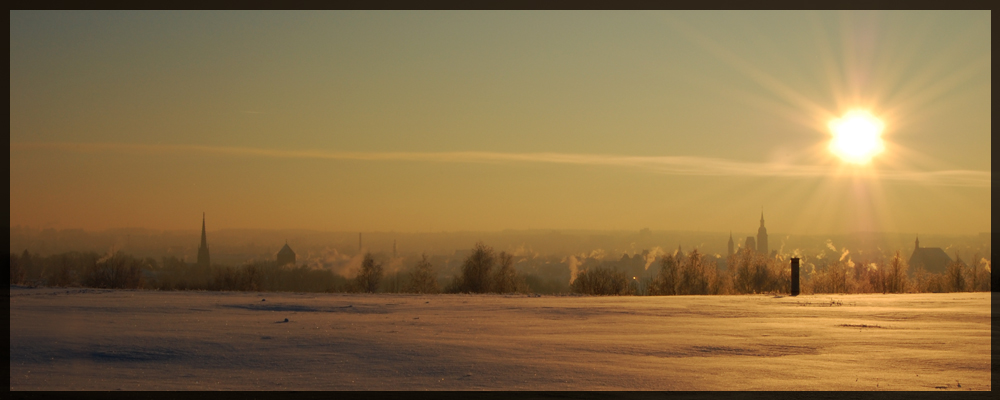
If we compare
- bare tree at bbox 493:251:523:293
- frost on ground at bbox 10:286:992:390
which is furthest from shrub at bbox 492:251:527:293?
frost on ground at bbox 10:286:992:390

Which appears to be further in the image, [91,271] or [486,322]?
[91,271]

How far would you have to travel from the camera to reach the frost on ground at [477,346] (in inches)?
276

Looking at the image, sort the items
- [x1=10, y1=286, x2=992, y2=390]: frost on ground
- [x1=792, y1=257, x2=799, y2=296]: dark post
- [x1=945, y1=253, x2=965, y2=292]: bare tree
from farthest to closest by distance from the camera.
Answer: [x1=945, y1=253, x2=965, y2=292]: bare tree → [x1=792, y1=257, x2=799, y2=296]: dark post → [x1=10, y1=286, x2=992, y2=390]: frost on ground

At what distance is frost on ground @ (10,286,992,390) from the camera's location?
7.00 metres

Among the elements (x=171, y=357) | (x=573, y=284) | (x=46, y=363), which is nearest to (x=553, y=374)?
(x=171, y=357)

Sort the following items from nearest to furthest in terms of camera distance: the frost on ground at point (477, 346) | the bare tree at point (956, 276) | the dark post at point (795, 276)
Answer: the frost on ground at point (477, 346)
the dark post at point (795, 276)
the bare tree at point (956, 276)

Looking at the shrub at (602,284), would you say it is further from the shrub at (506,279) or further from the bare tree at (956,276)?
the bare tree at (956,276)

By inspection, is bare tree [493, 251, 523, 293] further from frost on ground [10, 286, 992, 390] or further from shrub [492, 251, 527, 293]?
frost on ground [10, 286, 992, 390]

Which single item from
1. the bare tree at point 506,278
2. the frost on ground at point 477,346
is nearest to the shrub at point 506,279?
the bare tree at point 506,278

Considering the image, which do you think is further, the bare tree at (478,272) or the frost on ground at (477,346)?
the bare tree at (478,272)

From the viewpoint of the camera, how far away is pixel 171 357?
7.89 m

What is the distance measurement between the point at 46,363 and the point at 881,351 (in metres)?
8.95

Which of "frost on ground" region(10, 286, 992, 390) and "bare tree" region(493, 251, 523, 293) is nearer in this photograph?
"frost on ground" region(10, 286, 992, 390)

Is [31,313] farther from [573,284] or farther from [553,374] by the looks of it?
[573,284]
